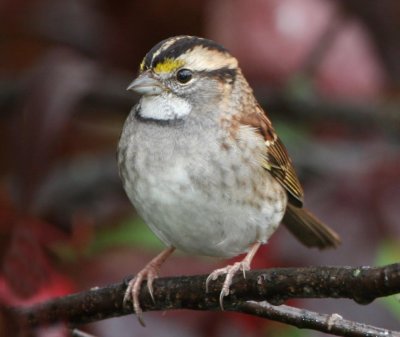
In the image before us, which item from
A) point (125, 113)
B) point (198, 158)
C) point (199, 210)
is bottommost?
point (199, 210)

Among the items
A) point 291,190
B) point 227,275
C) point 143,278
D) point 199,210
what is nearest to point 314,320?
point 227,275

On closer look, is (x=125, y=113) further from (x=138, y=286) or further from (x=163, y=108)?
(x=138, y=286)

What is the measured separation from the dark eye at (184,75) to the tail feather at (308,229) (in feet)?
1.92

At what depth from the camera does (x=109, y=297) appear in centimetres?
263

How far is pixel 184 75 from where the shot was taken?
123 inches

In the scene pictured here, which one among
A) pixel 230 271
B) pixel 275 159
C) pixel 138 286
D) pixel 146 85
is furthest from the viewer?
pixel 275 159

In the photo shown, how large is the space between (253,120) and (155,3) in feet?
2.17

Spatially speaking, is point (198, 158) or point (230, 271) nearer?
point (230, 271)

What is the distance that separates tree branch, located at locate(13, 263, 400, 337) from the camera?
6.51ft

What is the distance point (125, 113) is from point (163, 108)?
1.26 m

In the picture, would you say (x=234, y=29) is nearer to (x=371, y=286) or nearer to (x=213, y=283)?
(x=213, y=283)

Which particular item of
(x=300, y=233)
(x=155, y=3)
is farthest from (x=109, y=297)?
(x=155, y=3)

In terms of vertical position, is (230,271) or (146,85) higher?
(146,85)

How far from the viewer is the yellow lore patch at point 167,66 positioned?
10.0 ft
